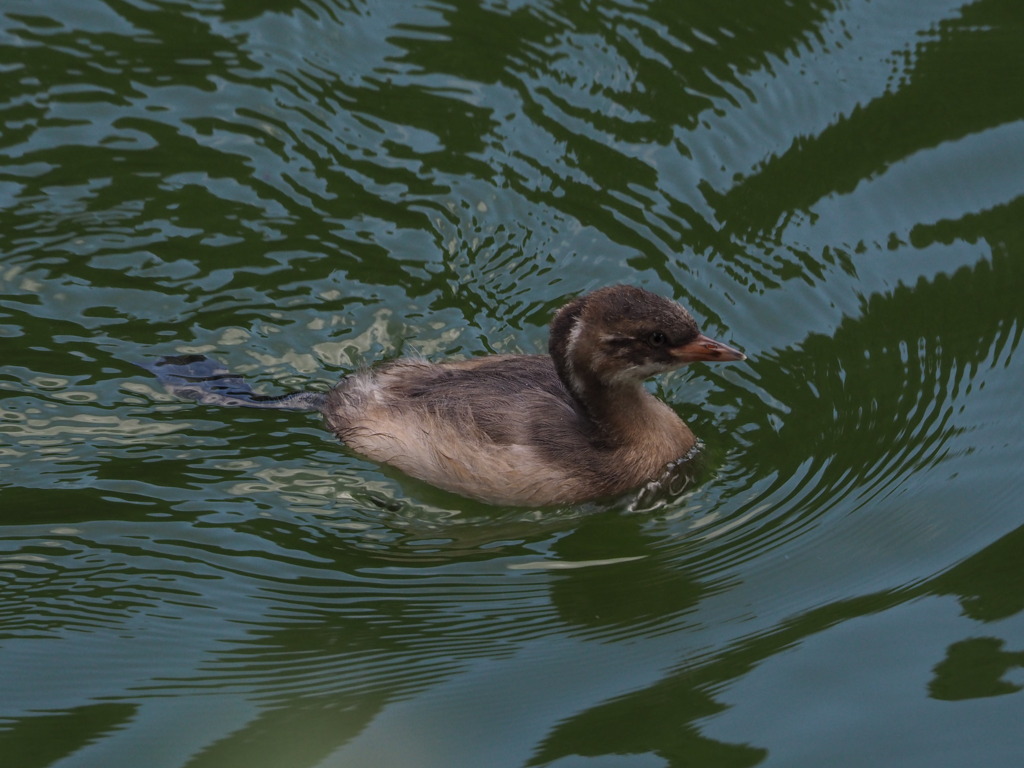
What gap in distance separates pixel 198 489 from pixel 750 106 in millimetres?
4447

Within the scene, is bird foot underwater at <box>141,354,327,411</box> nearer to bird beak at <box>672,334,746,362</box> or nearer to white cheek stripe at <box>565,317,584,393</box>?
white cheek stripe at <box>565,317,584,393</box>

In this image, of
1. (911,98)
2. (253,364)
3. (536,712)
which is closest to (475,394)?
(253,364)

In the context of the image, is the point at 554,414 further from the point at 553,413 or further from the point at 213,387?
the point at 213,387

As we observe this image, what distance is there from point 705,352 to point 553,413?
94cm

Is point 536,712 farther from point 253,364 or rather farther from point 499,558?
point 253,364

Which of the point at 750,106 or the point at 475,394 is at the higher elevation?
the point at 750,106

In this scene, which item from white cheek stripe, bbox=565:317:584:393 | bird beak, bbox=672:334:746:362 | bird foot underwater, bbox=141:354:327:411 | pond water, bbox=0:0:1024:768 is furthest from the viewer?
bird foot underwater, bbox=141:354:327:411

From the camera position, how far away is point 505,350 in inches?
336

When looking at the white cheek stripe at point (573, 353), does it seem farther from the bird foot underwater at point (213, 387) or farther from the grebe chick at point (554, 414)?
the bird foot underwater at point (213, 387)

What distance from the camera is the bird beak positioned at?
23.9 feet

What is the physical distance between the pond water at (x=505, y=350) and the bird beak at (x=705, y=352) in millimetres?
649

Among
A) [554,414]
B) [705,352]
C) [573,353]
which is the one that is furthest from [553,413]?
[705,352]

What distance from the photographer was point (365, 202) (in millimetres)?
9125

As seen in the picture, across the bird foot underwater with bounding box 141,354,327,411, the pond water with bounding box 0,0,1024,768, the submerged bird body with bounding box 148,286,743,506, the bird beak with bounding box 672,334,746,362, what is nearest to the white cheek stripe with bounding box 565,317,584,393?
the submerged bird body with bounding box 148,286,743,506
